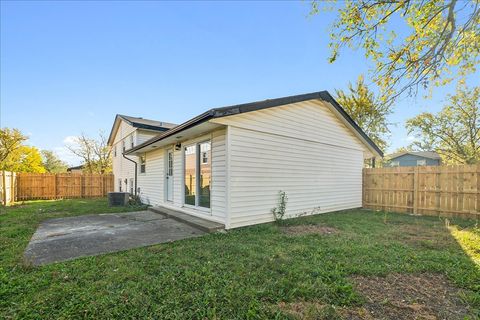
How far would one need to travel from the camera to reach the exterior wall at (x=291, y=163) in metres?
5.61

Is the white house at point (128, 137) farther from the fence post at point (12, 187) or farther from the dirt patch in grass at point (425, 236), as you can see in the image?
the dirt patch in grass at point (425, 236)

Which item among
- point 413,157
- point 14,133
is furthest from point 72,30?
point 413,157

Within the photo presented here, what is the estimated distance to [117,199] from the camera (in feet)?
33.3

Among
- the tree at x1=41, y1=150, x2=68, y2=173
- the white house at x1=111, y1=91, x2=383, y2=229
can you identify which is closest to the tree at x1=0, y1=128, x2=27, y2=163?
the white house at x1=111, y1=91, x2=383, y2=229

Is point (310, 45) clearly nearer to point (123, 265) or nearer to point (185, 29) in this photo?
point (185, 29)

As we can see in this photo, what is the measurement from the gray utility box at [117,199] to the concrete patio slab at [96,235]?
3.07 meters

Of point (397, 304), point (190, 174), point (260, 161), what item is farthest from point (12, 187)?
point (397, 304)

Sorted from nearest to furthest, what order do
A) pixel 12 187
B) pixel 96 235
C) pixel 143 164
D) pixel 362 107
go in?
pixel 96 235 → pixel 143 164 → pixel 12 187 → pixel 362 107

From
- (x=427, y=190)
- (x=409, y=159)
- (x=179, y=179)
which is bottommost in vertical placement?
(x=427, y=190)

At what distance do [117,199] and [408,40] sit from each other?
11319 millimetres

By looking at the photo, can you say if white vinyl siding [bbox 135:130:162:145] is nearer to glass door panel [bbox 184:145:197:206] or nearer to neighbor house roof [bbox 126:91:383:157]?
neighbor house roof [bbox 126:91:383:157]

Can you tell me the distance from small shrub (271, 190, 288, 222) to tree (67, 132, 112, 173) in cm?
2306

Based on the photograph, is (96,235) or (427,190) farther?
(427,190)

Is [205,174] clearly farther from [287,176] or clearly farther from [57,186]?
[57,186]
